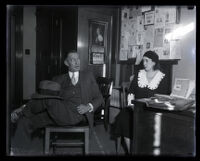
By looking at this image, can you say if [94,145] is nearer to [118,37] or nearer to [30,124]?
[30,124]

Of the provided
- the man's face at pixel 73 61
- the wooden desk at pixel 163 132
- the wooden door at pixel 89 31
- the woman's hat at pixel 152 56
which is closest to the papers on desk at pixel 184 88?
the wooden desk at pixel 163 132

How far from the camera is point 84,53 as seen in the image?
416 cm

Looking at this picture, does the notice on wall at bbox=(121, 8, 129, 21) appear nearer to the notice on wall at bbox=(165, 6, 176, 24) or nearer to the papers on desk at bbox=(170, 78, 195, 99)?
the notice on wall at bbox=(165, 6, 176, 24)

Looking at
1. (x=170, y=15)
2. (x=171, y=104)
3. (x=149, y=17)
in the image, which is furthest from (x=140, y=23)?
(x=171, y=104)

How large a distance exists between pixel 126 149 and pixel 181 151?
1.04 m

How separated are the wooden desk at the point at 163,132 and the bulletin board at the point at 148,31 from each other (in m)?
1.07

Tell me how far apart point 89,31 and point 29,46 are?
1.89 meters

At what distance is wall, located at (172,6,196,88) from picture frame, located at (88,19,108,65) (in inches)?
63.9

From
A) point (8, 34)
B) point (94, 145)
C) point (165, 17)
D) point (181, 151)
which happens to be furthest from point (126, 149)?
point (8, 34)

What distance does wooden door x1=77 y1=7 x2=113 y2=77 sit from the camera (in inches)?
161

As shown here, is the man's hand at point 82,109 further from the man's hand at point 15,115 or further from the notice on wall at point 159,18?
the notice on wall at point 159,18

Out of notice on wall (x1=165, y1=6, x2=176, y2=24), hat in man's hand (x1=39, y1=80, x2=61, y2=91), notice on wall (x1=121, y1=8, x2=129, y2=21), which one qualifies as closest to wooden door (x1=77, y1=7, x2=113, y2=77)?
notice on wall (x1=121, y1=8, x2=129, y2=21)

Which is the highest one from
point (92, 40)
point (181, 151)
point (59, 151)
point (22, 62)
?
point (92, 40)

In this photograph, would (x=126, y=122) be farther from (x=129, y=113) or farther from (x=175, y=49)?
(x=175, y=49)
